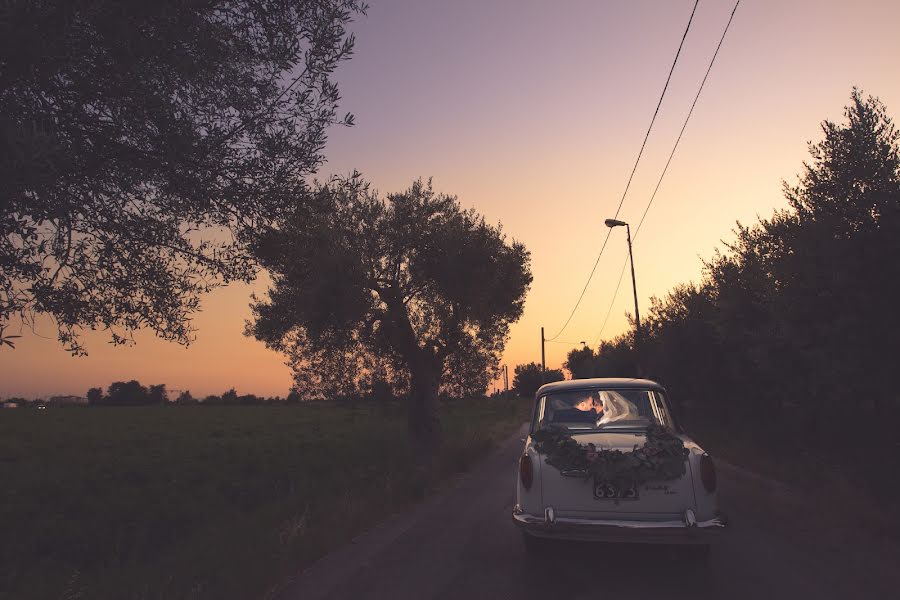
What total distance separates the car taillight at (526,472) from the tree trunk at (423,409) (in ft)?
41.5

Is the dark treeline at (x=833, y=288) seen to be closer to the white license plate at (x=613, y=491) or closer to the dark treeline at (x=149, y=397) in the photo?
the white license plate at (x=613, y=491)

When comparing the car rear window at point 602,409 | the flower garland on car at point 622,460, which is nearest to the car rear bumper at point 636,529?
the flower garland on car at point 622,460

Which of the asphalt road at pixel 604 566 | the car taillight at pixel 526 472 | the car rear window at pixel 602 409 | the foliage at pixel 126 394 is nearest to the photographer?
the asphalt road at pixel 604 566

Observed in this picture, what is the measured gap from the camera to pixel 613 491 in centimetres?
527

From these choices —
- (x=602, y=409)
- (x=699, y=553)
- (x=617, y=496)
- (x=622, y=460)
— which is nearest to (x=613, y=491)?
(x=617, y=496)

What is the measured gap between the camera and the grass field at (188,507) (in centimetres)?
593

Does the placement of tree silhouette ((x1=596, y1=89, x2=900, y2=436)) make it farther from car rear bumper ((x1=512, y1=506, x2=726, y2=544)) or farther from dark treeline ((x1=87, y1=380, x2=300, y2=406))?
dark treeline ((x1=87, y1=380, x2=300, y2=406))

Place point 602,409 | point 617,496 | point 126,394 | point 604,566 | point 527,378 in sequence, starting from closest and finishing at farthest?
point 617,496 → point 604,566 → point 602,409 → point 527,378 → point 126,394

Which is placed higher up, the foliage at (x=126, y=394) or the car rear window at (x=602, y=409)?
the foliage at (x=126, y=394)

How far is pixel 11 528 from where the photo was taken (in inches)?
451

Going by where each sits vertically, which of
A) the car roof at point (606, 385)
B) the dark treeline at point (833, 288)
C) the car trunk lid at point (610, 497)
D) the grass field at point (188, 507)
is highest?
the dark treeline at point (833, 288)

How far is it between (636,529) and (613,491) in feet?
1.25

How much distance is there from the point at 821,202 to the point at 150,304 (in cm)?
1219

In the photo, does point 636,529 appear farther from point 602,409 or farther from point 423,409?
point 423,409
